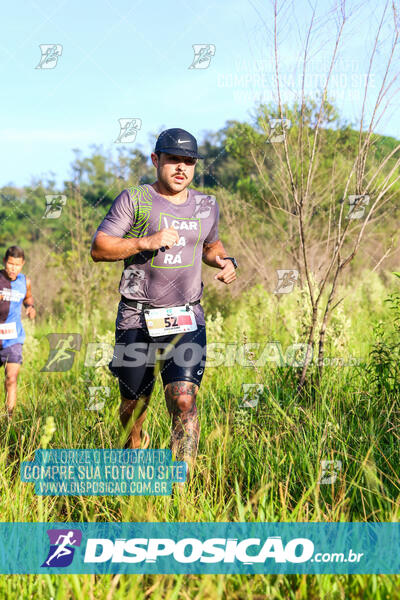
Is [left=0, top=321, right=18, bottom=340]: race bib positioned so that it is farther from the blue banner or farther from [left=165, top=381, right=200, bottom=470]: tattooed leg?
the blue banner

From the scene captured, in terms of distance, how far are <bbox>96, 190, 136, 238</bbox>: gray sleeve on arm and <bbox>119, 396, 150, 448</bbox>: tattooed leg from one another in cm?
104

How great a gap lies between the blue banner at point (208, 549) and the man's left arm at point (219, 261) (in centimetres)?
139

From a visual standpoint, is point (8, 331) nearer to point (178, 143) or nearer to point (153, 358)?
point (153, 358)

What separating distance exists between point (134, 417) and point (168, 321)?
2.21 ft

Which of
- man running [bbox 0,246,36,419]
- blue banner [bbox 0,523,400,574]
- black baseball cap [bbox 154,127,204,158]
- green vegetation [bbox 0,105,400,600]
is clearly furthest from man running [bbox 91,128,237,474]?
man running [bbox 0,246,36,419]

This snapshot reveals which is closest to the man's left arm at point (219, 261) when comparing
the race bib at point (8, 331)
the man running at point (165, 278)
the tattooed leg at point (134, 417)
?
the man running at point (165, 278)

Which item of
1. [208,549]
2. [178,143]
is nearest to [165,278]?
[178,143]

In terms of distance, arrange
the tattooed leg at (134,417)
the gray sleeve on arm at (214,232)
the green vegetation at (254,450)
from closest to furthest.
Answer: the green vegetation at (254,450)
the tattooed leg at (134,417)
the gray sleeve on arm at (214,232)

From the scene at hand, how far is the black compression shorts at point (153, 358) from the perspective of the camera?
3182 millimetres

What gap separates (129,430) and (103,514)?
0.77 m

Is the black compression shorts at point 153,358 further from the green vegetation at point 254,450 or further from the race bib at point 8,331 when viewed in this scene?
the race bib at point 8,331

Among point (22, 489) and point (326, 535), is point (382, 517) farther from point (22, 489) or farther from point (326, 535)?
point (22, 489)

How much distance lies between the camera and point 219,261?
3.30 m

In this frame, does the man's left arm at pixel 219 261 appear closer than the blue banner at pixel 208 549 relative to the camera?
No
